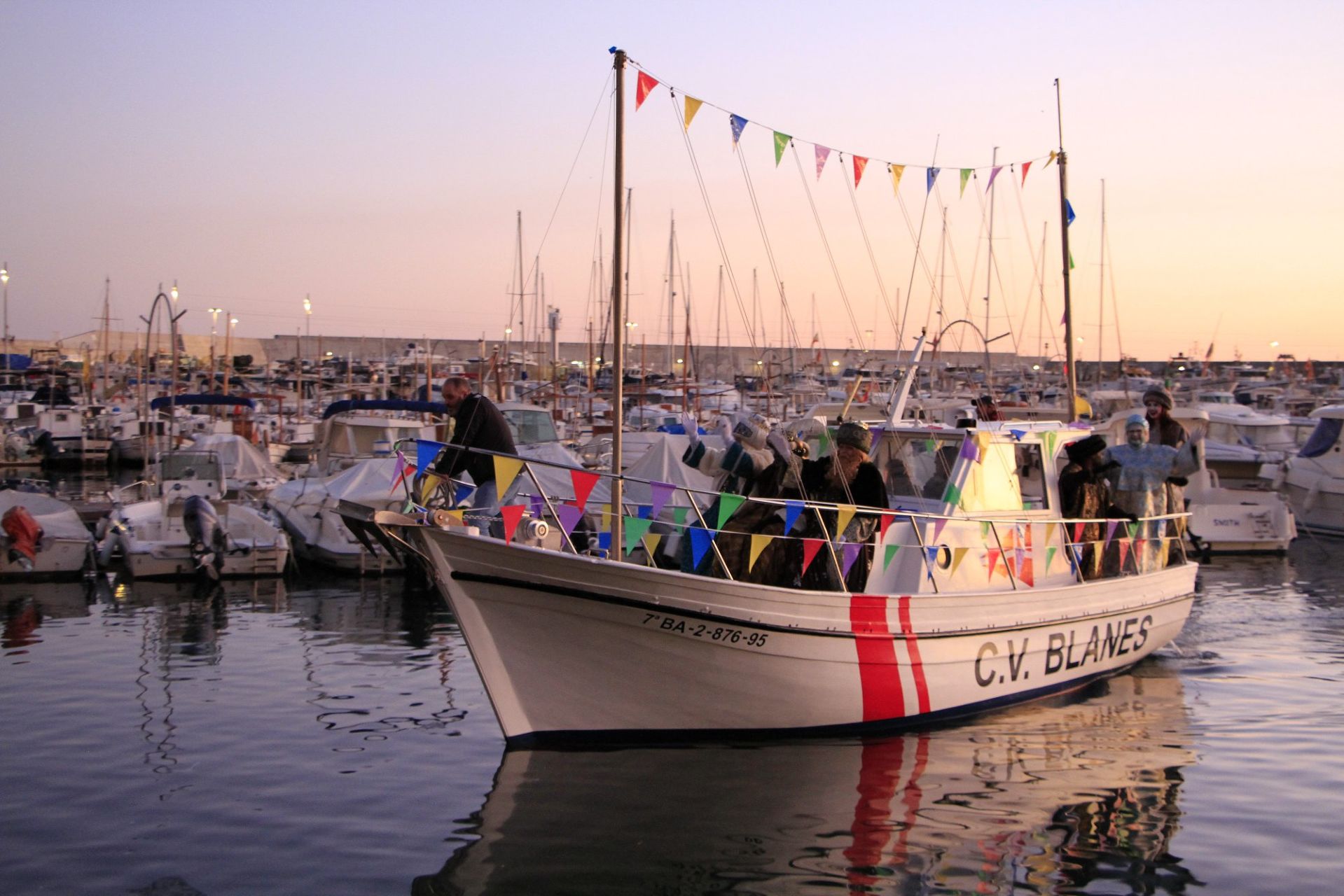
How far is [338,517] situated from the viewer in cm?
2178

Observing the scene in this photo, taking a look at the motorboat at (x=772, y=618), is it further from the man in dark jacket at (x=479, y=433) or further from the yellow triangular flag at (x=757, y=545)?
the man in dark jacket at (x=479, y=433)

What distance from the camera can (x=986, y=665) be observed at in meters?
11.0

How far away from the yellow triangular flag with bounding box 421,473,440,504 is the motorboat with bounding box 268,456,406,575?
11418 millimetres

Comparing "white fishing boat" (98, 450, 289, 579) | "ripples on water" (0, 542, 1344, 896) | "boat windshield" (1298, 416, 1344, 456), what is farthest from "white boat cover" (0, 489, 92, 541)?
"boat windshield" (1298, 416, 1344, 456)

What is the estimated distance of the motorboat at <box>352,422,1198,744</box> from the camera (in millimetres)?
9242

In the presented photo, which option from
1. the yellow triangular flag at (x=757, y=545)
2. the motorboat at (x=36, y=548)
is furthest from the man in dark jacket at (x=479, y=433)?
the motorboat at (x=36, y=548)

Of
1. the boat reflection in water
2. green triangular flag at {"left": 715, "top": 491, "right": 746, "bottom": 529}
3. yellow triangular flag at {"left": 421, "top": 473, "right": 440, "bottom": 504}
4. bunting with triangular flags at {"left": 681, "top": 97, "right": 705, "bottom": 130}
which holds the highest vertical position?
bunting with triangular flags at {"left": 681, "top": 97, "right": 705, "bottom": 130}

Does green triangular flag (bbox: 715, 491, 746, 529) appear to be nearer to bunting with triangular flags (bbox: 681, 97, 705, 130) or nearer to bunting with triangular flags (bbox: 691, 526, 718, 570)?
bunting with triangular flags (bbox: 691, 526, 718, 570)

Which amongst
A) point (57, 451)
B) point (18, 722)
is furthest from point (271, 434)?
point (18, 722)

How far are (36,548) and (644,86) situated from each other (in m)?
14.6

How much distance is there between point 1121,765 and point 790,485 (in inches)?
144

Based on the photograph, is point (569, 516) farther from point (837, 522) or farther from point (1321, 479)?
point (1321, 479)

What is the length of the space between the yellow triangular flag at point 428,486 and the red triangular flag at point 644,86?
3.88m

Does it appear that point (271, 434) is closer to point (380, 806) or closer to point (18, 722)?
point (18, 722)
